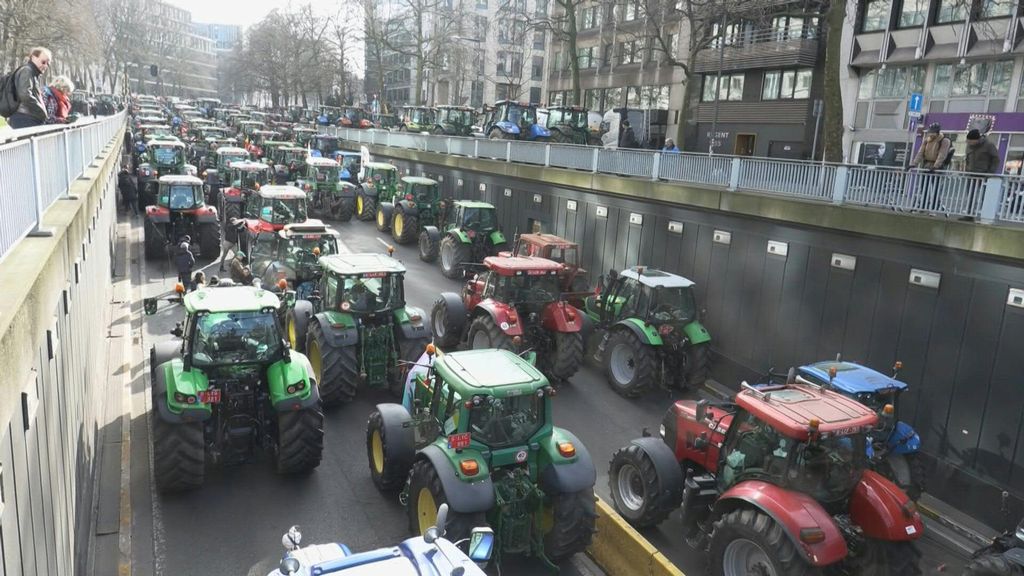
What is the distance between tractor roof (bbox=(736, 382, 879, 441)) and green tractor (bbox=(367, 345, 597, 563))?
5.68ft

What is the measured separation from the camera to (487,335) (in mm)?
12234

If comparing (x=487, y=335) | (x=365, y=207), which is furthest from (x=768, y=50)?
(x=487, y=335)

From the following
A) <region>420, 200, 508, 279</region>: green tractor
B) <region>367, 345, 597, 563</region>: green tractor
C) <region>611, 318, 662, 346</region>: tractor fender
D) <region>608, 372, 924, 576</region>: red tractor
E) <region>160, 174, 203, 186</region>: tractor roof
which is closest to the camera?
<region>608, 372, 924, 576</region>: red tractor

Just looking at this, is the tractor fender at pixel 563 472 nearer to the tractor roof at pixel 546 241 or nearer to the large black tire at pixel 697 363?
the large black tire at pixel 697 363

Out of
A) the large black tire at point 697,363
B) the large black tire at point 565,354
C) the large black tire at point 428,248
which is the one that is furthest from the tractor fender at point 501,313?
the large black tire at point 428,248

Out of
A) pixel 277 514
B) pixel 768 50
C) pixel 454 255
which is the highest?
pixel 768 50

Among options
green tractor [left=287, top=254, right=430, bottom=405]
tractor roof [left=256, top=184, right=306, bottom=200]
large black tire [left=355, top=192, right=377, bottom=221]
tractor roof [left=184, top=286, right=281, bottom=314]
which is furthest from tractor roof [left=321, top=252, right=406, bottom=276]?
large black tire [left=355, top=192, right=377, bottom=221]

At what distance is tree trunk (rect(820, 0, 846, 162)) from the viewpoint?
53.9 feet

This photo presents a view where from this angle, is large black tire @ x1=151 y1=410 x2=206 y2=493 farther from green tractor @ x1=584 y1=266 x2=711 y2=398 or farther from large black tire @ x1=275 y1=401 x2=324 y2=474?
green tractor @ x1=584 y1=266 x2=711 y2=398

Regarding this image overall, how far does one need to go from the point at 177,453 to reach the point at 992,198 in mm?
11169

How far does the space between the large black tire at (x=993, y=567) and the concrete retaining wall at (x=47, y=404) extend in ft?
22.7

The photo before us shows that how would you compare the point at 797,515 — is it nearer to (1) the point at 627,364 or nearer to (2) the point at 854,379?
(2) the point at 854,379

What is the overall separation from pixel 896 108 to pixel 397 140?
21.3 meters

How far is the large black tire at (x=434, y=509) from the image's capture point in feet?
21.0
